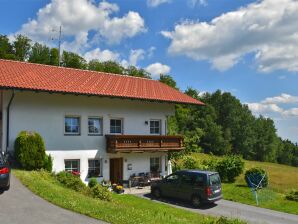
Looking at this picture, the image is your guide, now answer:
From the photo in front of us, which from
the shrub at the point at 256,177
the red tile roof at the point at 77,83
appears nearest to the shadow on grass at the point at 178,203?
the shrub at the point at 256,177

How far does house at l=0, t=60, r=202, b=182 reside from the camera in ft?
67.2

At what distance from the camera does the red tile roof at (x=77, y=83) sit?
2060 centimetres

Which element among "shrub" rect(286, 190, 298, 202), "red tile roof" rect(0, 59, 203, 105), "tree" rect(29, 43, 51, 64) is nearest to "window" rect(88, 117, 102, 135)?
"red tile roof" rect(0, 59, 203, 105)

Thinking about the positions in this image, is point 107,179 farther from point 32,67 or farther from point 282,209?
point 282,209

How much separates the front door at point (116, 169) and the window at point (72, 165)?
2631 mm

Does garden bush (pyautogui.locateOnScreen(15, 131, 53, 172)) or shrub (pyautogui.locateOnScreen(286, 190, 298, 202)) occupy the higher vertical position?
garden bush (pyautogui.locateOnScreen(15, 131, 53, 172))

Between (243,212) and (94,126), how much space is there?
1019 centimetres

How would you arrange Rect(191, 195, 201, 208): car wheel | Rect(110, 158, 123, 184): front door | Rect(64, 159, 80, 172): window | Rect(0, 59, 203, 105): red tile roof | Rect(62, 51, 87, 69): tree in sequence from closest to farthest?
Rect(191, 195, 201, 208): car wheel → Rect(0, 59, 203, 105): red tile roof → Rect(64, 159, 80, 172): window → Rect(110, 158, 123, 184): front door → Rect(62, 51, 87, 69): tree

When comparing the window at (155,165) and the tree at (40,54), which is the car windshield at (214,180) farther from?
the tree at (40,54)

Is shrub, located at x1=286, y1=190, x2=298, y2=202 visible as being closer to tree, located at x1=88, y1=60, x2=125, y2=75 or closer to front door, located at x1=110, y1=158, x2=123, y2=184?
front door, located at x1=110, y1=158, x2=123, y2=184

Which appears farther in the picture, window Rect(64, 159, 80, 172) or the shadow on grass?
window Rect(64, 159, 80, 172)

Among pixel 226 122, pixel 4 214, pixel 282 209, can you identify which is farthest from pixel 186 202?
pixel 226 122

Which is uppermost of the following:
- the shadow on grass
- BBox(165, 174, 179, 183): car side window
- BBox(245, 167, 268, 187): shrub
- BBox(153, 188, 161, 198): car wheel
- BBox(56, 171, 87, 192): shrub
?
BBox(56, 171, 87, 192): shrub

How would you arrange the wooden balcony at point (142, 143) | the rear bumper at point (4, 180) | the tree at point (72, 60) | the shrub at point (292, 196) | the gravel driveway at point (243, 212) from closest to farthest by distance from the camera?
the rear bumper at point (4, 180), the gravel driveway at point (243, 212), the shrub at point (292, 196), the wooden balcony at point (142, 143), the tree at point (72, 60)
